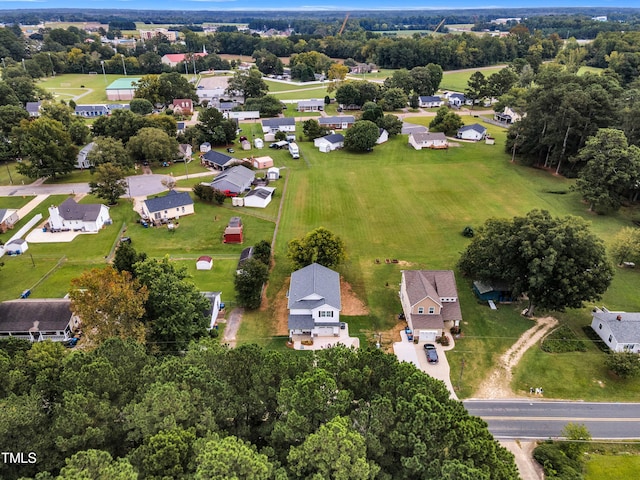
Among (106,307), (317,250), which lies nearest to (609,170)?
(317,250)

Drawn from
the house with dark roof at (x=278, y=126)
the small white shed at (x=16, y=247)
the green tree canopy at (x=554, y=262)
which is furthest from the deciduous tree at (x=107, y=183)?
the green tree canopy at (x=554, y=262)

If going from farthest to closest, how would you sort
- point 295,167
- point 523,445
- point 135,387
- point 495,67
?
point 495,67 → point 295,167 → point 523,445 → point 135,387

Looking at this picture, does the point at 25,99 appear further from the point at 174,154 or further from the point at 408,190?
the point at 408,190

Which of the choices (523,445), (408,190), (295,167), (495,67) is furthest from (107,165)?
(495,67)

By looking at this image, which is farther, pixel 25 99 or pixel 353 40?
pixel 353 40

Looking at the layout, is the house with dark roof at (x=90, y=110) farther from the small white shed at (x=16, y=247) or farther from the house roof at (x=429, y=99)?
the house roof at (x=429, y=99)

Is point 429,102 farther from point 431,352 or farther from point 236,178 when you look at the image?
point 431,352
